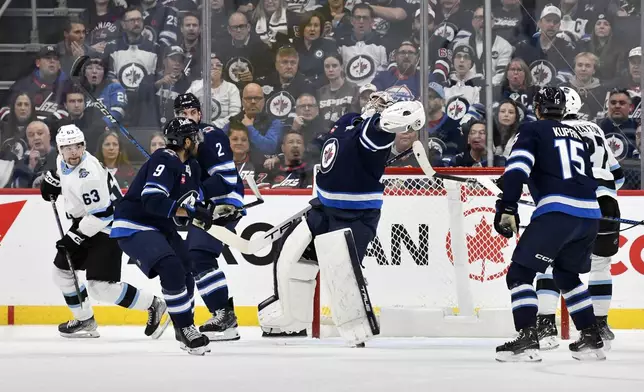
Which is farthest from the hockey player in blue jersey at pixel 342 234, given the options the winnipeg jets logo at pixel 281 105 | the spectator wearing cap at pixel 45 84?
the spectator wearing cap at pixel 45 84

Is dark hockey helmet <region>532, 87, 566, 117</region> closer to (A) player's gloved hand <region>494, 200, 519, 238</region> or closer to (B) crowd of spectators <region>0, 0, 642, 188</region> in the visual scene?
(A) player's gloved hand <region>494, 200, 519, 238</region>

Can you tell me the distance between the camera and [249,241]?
19.0 feet

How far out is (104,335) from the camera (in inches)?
262

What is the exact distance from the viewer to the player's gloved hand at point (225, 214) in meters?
5.77

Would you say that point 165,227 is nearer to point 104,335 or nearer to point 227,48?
point 104,335

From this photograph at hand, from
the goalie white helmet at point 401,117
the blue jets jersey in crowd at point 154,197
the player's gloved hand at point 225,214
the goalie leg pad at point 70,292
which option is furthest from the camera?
the goalie leg pad at point 70,292

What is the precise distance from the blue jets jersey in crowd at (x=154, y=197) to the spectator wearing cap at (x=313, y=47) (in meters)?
3.04

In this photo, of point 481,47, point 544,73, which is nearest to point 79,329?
point 481,47

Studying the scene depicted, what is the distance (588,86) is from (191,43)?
2716 millimetres

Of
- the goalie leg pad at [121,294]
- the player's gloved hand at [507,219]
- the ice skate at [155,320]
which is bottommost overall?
the ice skate at [155,320]

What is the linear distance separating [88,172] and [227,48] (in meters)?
2.32

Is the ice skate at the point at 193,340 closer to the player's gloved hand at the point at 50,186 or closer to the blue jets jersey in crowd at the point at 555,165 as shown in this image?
the blue jets jersey in crowd at the point at 555,165

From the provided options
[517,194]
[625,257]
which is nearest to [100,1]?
[625,257]

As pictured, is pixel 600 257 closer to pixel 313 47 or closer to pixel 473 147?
pixel 473 147
